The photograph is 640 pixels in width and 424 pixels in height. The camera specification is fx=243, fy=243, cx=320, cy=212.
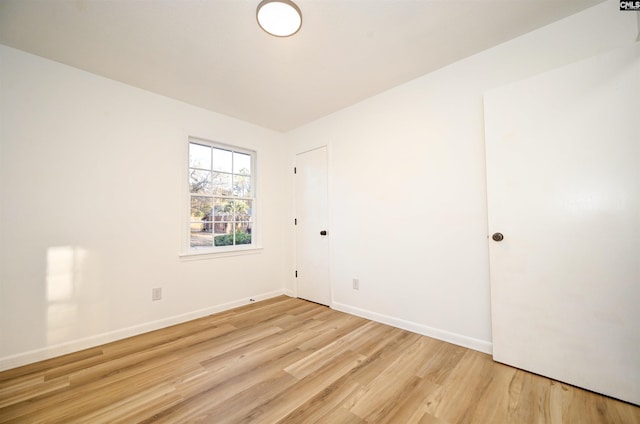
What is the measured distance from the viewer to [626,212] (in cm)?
156

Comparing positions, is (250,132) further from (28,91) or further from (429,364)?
(429,364)

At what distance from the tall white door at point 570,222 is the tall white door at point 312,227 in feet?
6.60

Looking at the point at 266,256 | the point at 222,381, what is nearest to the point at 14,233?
the point at 222,381

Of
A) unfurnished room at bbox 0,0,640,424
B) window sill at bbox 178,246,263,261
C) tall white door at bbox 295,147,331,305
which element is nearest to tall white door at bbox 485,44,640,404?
unfurnished room at bbox 0,0,640,424

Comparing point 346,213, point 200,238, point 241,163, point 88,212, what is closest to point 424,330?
point 346,213

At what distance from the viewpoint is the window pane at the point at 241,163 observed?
3.63 metres

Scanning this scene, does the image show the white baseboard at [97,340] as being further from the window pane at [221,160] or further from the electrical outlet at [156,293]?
the window pane at [221,160]

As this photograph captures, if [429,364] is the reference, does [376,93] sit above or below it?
above

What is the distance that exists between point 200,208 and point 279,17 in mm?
2404

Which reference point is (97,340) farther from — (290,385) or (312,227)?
(312,227)

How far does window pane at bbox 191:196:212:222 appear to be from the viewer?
3164 mm

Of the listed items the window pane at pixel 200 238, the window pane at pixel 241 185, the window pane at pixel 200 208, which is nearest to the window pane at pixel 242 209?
the window pane at pixel 241 185

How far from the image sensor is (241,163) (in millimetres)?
3705

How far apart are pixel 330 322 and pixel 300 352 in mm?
734
